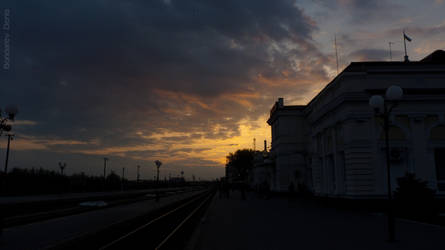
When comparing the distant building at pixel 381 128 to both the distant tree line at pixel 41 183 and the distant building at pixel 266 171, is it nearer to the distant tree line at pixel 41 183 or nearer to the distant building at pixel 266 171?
the distant building at pixel 266 171

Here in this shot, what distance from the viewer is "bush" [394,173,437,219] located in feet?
63.4

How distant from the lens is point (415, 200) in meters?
19.5

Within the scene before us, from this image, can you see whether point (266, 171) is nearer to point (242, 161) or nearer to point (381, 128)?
point (381, 128)

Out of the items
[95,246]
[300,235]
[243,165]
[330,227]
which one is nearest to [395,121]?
[330,227]

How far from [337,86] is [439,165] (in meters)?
10.6

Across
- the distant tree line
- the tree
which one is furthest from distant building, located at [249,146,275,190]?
the tree

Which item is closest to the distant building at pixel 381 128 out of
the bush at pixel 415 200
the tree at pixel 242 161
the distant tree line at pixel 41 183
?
the bush at pixel 415 200

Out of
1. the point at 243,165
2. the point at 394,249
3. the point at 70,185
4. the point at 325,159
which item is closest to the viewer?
the point at 394,249

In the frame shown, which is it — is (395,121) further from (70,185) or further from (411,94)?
(70,185)

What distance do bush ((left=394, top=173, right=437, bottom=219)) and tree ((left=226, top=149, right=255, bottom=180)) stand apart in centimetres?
10089

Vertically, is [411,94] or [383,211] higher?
[411,94]

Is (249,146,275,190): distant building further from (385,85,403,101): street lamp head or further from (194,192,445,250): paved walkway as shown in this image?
(385,85,403,101): street lamp head

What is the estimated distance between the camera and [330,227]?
1552cm

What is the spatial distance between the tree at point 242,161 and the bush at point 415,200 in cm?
10089
